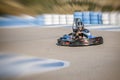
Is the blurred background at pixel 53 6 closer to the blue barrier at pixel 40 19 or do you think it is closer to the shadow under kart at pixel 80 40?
the blue barrier at pixel 40 19

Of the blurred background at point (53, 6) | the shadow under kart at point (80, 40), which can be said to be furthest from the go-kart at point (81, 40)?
the blurred background at point (53, 6)

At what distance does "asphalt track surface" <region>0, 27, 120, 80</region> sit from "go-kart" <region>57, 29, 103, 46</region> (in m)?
0.02

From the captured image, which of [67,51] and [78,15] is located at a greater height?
[78,15]

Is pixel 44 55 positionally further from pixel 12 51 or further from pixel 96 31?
pixel 96 31

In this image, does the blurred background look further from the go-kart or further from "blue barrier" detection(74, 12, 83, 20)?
the go-kart

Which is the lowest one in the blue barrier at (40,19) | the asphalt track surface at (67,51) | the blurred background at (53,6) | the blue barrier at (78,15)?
the asphalt track surface at (67,51)

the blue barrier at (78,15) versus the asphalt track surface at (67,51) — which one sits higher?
the blue barrier at (78,15)

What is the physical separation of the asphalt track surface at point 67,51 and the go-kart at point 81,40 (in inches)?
1.0

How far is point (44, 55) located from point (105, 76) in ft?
1.21

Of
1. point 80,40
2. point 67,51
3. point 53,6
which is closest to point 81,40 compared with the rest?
point 80,40

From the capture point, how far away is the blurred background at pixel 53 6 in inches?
51.7

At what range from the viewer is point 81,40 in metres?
1.35

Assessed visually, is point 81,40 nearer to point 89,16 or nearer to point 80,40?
point 80,40

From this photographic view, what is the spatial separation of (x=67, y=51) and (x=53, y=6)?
281mm
